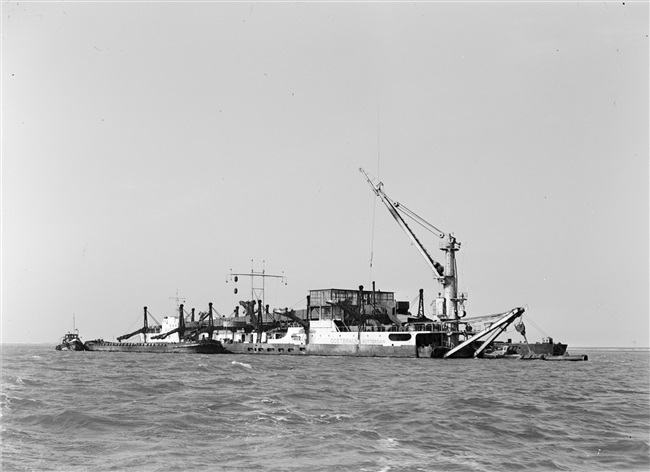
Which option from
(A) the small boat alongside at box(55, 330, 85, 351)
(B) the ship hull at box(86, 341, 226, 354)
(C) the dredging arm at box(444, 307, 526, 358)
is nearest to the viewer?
(C) the dredging arm at box(444, 307, 526, 358)

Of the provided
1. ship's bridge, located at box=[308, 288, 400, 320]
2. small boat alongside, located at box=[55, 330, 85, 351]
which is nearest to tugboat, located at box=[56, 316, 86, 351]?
small boat alongside, located at box=[55, 330, 85, 351]

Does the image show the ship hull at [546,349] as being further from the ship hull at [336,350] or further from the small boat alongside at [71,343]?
the small boat alongside at [71,343]

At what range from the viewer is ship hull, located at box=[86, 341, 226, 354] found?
11150cm

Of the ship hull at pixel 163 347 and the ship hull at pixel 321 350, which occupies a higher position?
the ship hull at pixel 321 350

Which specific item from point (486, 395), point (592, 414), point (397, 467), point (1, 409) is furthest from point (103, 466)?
point (486, 395)

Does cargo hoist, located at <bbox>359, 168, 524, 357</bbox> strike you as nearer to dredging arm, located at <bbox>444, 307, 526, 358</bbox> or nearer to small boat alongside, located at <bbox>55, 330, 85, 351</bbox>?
dredging arm, located at <bbox>444, 307, 526, 358</bbox>

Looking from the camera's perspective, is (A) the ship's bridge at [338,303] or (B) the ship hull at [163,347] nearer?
(A) the ship's bridge at [338,303]

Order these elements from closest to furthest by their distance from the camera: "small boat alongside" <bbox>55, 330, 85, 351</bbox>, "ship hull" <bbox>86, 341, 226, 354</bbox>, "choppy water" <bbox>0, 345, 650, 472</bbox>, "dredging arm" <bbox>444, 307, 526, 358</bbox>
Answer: "choppy water" <bbox>0, 345, 650, 472</bbox> → "dredging arm" <bbox>444, 307, 526, 358</bbox> → "ship hull" <bbox>86, 341, 226, 354</bbox> → "small boat alongside" <bbox>55, 330, 85, 351</bbox>

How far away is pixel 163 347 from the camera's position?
402 feet

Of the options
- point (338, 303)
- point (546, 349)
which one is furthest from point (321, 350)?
point (546, 349)

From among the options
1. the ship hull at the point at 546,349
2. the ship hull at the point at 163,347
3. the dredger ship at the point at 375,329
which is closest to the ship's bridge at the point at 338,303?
the dredger ship at the point at 375,329

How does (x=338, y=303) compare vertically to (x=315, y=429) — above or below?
above

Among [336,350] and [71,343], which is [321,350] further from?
[71,343]

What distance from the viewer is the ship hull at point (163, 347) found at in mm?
111500
